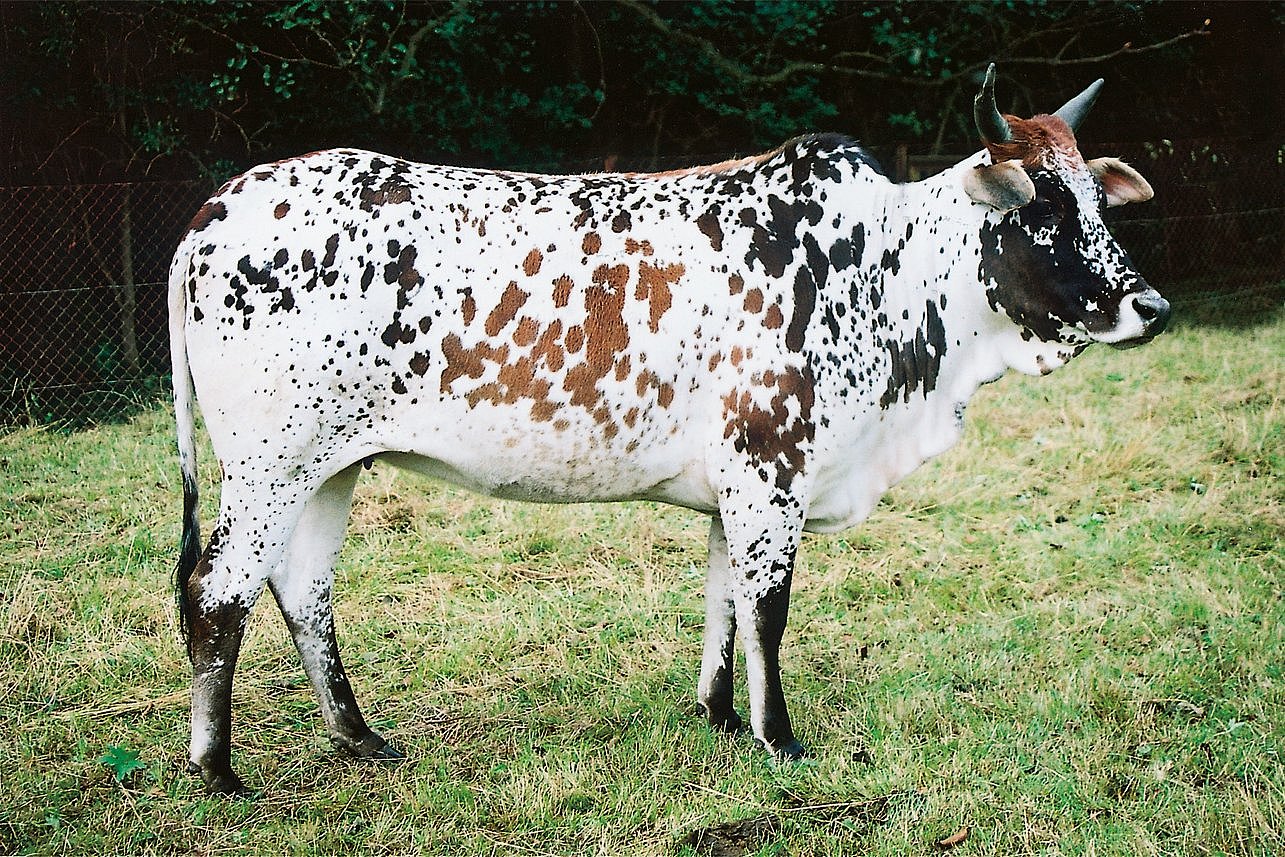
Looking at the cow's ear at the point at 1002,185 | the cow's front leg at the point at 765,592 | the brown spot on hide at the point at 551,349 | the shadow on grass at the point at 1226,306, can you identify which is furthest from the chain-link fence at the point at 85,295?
the shadow on grass at the point at 1226,306

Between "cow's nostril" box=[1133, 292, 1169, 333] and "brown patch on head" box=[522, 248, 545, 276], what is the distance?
1.68m

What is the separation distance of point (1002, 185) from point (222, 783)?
2.80 metres

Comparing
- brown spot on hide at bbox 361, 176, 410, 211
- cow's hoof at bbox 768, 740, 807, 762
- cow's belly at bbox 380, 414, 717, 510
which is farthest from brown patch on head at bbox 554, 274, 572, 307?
cow's hoof at bbox 768, 740, 807, 762

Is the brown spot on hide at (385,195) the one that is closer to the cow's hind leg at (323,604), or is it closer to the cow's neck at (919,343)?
the cow's hind leg at (323,604)

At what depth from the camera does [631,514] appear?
231 inches

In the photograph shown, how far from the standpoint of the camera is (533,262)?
344cm

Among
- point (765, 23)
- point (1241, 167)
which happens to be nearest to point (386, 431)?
point (765, 23)

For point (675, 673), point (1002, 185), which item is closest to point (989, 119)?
point (1002, 185)

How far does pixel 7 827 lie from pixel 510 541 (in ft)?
8.20

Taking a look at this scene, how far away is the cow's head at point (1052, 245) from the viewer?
3.48 m

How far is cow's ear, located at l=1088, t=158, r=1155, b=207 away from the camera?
149 inches

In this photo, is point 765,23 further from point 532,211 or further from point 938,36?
point 532,211

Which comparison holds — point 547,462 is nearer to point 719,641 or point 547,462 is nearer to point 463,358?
point 463,358

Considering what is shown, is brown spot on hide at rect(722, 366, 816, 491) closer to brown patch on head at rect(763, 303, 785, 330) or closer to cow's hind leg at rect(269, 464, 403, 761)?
brown patch on head at rect(763, 303, 785, 330)
